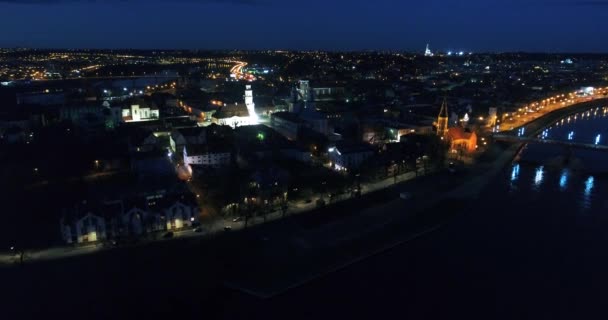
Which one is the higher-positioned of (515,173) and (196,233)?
(196,233)

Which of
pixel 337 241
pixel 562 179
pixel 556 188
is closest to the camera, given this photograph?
pixel 337 241

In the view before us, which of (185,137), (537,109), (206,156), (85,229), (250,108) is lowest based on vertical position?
(85,229)

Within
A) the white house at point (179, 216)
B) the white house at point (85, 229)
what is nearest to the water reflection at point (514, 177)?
the white house at point (179, 216)

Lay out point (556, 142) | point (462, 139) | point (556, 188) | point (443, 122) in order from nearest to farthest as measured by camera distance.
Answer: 1. point (556, 188)
2. point (556, 142)
3. point (462, 139)
4. point (443, 122)

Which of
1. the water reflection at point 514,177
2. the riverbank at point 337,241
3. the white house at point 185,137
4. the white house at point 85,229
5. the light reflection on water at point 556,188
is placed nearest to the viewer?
the riverbank at point 337,241

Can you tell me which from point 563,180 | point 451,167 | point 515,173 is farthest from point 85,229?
point 563,180

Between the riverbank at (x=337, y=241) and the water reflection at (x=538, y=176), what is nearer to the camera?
→ the riverbank at (x=337, y=241)

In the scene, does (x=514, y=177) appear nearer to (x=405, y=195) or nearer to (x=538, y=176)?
(x=538, y=176)

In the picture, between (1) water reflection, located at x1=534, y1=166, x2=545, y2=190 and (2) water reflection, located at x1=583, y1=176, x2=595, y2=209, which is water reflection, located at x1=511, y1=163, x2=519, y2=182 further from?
(2) water reflection, located at x1=583, y1=176, x2=595, y2=209

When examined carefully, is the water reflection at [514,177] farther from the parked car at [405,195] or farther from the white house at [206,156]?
the white house at [206,156]
